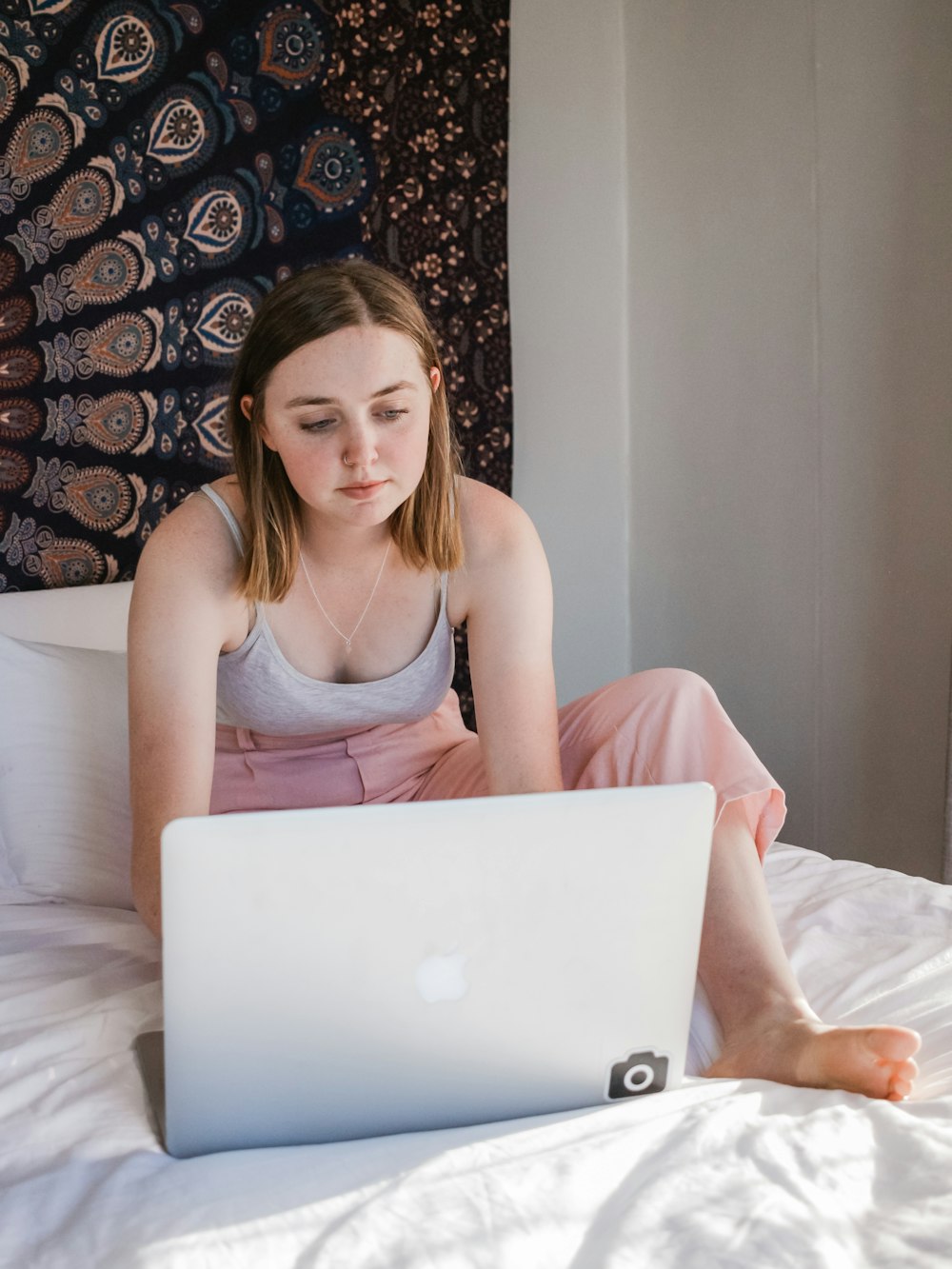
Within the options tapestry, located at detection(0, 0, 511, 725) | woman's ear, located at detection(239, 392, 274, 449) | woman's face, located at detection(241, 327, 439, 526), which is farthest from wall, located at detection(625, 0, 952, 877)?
woman's ear, located at detection(239, 392, 274, 449)

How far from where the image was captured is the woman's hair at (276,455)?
4.74ft

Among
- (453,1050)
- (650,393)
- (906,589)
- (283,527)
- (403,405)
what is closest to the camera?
(453,1050)

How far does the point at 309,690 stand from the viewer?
1.59 meters

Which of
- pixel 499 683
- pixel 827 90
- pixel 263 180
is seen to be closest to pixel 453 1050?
pixel 499 683

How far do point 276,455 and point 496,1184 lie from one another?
0.93m

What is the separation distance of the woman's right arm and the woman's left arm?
0.32 metres

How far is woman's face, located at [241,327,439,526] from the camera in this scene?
1.42 m

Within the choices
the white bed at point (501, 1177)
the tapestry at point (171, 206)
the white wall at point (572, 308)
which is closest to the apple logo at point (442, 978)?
the white bed at point (501, 1177)

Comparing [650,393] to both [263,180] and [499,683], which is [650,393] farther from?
[499,683]

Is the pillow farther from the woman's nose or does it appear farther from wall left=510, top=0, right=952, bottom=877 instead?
wall left=510, top=0, right=952, bottom=877

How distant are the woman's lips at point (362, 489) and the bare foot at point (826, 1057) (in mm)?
707

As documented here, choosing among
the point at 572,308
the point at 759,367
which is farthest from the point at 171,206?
the point at 759,367

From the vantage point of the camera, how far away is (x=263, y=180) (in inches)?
99.9

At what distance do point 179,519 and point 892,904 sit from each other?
1.02 m
